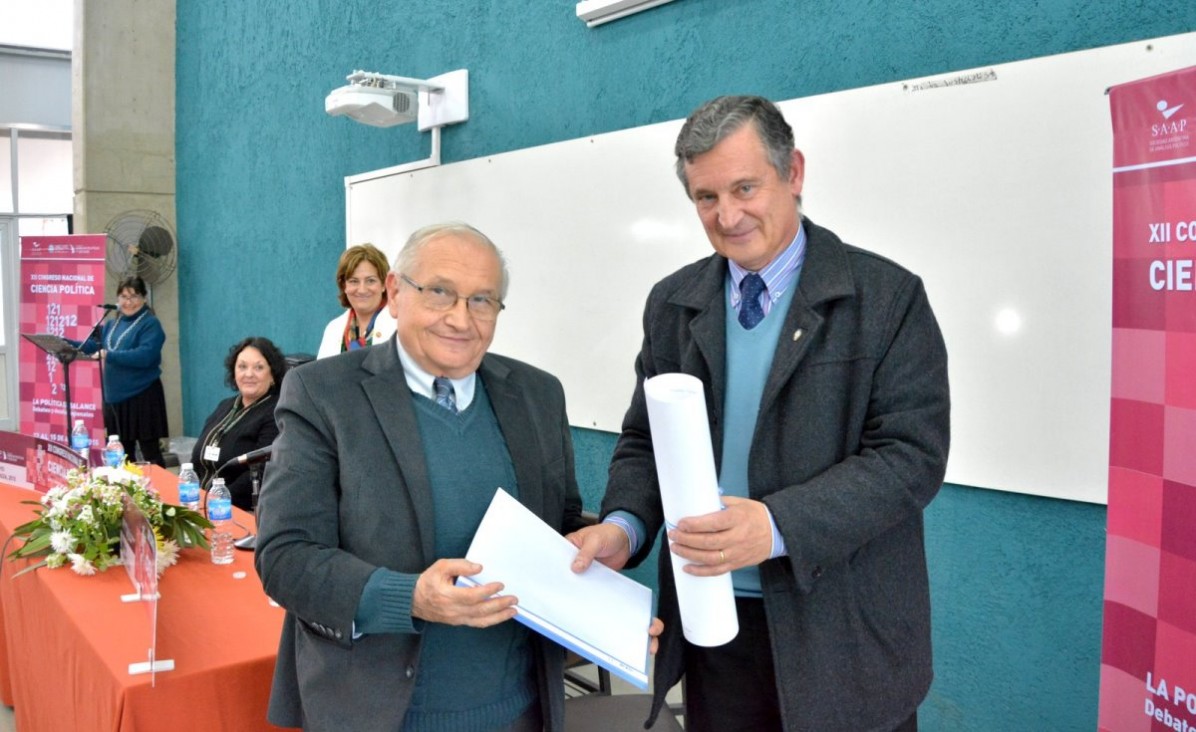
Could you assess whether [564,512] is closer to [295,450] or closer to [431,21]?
[295,450]

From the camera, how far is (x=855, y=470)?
1092mm

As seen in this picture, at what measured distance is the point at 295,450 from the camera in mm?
1231

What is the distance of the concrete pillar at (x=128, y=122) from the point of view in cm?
802

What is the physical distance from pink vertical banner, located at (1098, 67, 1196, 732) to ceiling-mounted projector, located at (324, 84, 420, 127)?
363 cm

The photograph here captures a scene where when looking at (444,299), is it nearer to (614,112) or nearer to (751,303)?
(751,303)

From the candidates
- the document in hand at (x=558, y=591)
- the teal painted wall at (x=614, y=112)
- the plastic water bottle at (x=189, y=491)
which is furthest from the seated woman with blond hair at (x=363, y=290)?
the document in hand at (x=558, y=591)

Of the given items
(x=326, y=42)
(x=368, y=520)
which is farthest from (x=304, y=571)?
(x=326, y=42)

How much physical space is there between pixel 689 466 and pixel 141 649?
133cm

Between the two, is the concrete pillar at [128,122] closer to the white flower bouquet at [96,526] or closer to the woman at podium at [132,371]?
the woman at podium at [132,371]

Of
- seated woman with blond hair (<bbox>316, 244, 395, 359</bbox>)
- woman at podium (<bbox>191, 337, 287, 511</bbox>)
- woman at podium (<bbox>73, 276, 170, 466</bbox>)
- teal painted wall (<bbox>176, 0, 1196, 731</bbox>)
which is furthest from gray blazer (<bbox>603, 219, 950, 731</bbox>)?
woman at podium (<bbox>73, 276, 170, 466</bbox>)

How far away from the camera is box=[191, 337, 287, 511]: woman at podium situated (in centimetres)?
344

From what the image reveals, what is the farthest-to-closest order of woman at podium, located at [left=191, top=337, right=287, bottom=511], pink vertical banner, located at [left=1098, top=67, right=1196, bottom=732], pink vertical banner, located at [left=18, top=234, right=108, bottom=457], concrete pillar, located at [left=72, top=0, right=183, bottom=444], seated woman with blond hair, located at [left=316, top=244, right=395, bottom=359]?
concrete pillar, located at [left=72, top=0, right=183, bottom=444], pink vertical banner, located at [left=18, top=234, right=108, bottom=457], seated woman with blond hair, located at [left=316, top=244, right=395, bottom=359], woman at podium, located at [left=191, top=337, right=287, bottom=511], pink vertical banner, located at [left=1098, top=67, right=1196, bottom=732]

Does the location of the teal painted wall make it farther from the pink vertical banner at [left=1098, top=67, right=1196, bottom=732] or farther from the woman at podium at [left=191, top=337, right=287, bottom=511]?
the woman at podium at [left=191, top=337, right=287, bottom=511]

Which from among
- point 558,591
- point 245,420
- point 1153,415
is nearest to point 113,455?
point 245,420
